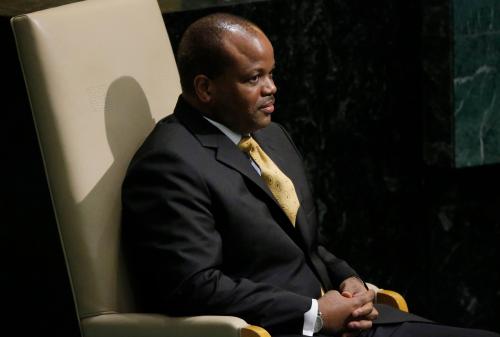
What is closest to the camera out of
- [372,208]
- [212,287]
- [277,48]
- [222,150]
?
[212,287]

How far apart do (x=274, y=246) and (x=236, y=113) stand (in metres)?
0.31

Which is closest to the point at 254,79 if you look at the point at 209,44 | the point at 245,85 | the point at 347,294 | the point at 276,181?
the point at 245,85

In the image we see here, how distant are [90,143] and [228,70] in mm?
345

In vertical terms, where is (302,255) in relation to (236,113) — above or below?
below

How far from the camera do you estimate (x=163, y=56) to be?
9.36 feet

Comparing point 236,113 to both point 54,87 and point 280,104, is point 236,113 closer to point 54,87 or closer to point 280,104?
point 54,87

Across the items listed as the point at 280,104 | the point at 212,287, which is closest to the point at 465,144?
the point at 280,104

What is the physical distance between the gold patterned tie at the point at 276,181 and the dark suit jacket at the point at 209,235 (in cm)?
3

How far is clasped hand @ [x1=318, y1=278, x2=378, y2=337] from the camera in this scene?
258 centimetres

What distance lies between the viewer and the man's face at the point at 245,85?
8.54 ft

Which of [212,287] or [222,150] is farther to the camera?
[222,150]

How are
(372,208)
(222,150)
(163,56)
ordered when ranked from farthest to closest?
(372,208)
(163,56)
(222,150)

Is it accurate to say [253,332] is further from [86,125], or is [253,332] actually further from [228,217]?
[86,125]

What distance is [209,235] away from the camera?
8.15ft
